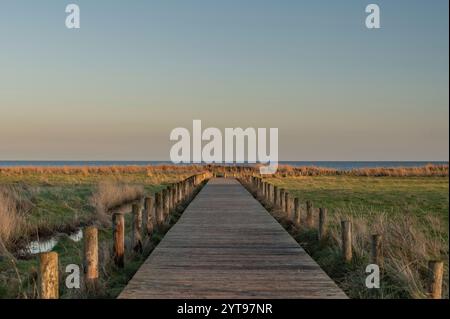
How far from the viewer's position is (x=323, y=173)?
59.0 metres

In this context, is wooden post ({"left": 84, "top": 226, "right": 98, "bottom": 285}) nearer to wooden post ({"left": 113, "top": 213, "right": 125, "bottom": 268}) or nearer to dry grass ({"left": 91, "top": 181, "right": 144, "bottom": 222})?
wooden post ({"left": 113, "top": 213, "right": 125, "bottom": 268})

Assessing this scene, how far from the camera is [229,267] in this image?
360 inches

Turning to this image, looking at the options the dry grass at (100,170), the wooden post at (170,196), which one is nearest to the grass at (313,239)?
the wooden post at (170,196)

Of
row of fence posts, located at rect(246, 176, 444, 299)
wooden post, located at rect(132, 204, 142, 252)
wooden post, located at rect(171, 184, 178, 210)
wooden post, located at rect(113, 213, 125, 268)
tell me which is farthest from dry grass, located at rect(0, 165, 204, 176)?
wooden post, located at rect(113, 213, 125, 268)

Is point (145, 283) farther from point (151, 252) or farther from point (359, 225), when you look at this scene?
point (359, 225)

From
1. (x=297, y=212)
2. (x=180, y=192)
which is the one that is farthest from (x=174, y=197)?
(x=297, y=212)

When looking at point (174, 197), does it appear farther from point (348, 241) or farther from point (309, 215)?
point (348, 241)

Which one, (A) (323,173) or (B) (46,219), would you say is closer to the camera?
(B) (46,219)

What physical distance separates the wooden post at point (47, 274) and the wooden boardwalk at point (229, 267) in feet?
4.38

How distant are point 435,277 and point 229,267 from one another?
3.72 m

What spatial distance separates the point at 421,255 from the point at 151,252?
5.29 metres

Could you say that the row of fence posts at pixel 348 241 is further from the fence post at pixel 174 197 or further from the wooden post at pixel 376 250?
the fence post at pixel 174 197

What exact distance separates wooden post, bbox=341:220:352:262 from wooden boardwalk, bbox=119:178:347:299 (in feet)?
2.01
